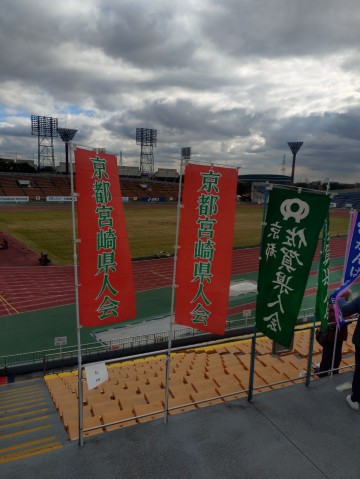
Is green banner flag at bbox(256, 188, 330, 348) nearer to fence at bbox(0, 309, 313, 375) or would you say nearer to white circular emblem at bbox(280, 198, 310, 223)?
white circular emblem at bbox(280, 198, 310, 223)

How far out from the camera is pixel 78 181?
4520 mm

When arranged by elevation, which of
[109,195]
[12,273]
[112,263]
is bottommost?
[12,273]

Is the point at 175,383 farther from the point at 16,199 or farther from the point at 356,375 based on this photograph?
the point at 16,199

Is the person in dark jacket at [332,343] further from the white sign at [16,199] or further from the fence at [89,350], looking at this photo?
the white sign at [16,199]

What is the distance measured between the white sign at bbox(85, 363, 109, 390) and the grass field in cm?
2309

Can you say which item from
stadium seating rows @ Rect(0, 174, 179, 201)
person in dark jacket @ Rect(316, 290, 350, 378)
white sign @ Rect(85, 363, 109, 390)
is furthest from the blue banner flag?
stadium seating rows @ Rect(0, 174, 179, 201)

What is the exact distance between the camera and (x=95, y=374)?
4.42 m

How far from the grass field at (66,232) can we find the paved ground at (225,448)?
2325cm

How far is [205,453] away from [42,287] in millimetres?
18573

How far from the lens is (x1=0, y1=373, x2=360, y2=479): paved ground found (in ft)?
13.0

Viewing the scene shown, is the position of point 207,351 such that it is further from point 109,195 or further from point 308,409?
point 109,195

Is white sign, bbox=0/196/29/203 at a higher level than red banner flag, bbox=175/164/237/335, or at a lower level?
lower

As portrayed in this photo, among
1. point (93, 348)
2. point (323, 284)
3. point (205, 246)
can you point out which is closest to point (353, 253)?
point (323, 284)

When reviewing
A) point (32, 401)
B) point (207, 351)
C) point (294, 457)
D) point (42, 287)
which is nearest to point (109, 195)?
point (294, 457)
